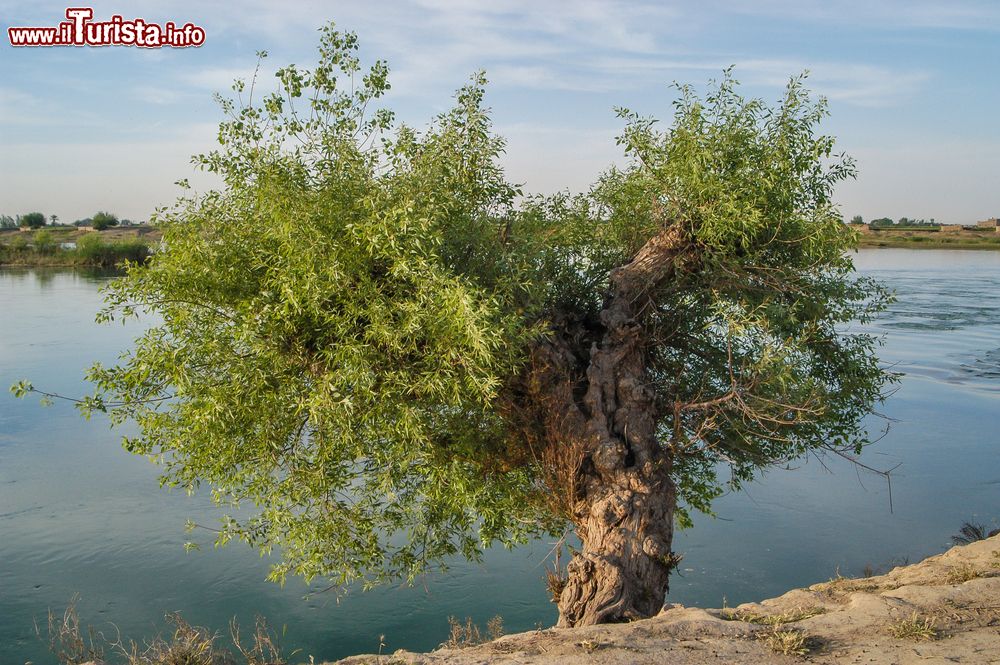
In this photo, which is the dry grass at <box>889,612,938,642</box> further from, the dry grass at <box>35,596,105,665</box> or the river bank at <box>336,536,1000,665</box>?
the dry grass at <box>35,596,105,665</box>

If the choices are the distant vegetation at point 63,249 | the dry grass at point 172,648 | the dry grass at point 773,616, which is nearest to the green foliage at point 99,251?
the distant vegetation at point 63,249

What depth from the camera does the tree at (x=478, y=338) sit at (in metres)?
8.16

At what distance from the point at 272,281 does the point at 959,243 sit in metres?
98.0

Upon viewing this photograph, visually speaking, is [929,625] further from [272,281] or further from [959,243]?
[959,243]

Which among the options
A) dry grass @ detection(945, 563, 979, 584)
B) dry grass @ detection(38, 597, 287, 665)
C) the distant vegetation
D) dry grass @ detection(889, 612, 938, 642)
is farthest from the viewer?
the distant vegetation

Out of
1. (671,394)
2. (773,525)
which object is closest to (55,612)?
(671,394)

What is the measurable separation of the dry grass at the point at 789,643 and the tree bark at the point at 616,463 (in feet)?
6.04

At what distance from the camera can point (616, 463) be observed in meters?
9.20

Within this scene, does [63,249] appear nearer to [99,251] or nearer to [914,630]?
[99,251]

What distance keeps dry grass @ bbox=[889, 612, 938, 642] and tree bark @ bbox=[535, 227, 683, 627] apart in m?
2.37

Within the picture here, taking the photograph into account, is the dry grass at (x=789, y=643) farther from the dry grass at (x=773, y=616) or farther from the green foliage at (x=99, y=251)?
the green foliage at (x=99, y=251)

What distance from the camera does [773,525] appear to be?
655 inches

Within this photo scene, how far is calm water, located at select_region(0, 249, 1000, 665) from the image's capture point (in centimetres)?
1236

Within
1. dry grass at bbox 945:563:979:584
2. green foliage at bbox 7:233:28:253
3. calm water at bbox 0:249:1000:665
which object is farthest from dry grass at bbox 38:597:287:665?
green foliage at bbox 7:233:28:253
